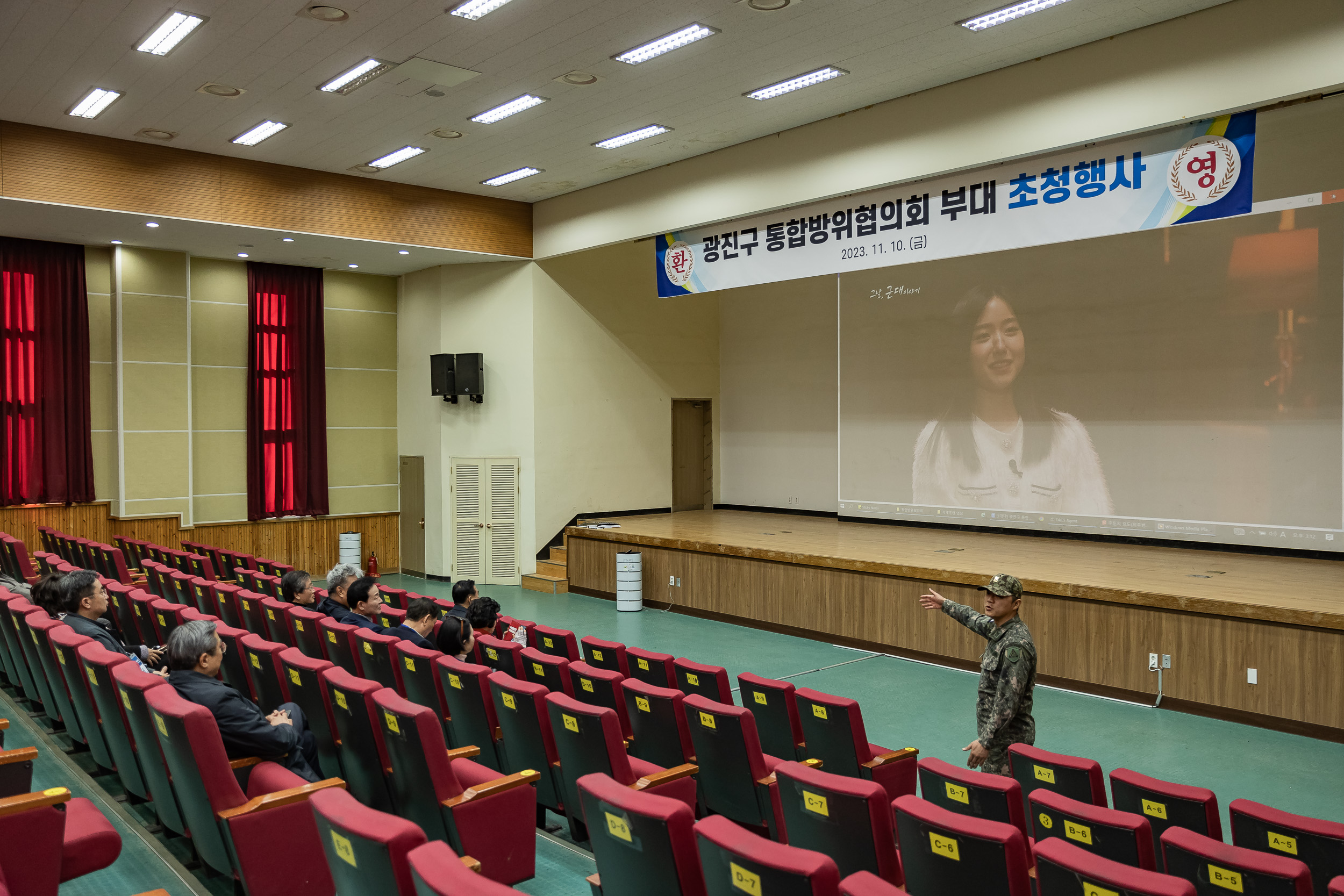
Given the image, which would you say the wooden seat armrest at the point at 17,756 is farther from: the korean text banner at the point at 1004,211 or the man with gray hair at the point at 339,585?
the korean text banner at the point at 1004,211

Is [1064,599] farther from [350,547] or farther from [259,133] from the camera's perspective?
[350,547]

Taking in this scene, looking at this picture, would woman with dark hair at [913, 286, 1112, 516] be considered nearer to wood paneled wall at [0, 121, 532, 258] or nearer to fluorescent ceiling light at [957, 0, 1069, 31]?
→ fluorescent ceiling light at [957, 0, 1069, 31]

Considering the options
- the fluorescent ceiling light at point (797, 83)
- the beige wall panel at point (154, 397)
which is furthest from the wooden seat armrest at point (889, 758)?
the beige wall panel at point (154, 397)

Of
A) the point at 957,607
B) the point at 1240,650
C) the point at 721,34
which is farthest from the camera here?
the point at 721,34

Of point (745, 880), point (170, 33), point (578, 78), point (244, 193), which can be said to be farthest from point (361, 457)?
point (745, 880)

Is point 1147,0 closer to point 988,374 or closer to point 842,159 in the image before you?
point 842,159

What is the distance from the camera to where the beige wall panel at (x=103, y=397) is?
1148 centimetres

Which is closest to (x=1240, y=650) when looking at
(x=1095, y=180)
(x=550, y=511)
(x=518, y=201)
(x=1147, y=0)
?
(x=1095, y=180)

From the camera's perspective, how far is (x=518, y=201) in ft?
40.9

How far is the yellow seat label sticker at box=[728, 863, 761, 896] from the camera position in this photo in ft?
6.68

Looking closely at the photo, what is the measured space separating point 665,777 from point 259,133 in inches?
336

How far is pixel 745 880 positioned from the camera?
206cm

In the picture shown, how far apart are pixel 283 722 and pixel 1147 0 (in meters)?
7.01

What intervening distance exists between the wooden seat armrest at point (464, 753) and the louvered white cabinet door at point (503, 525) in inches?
344
